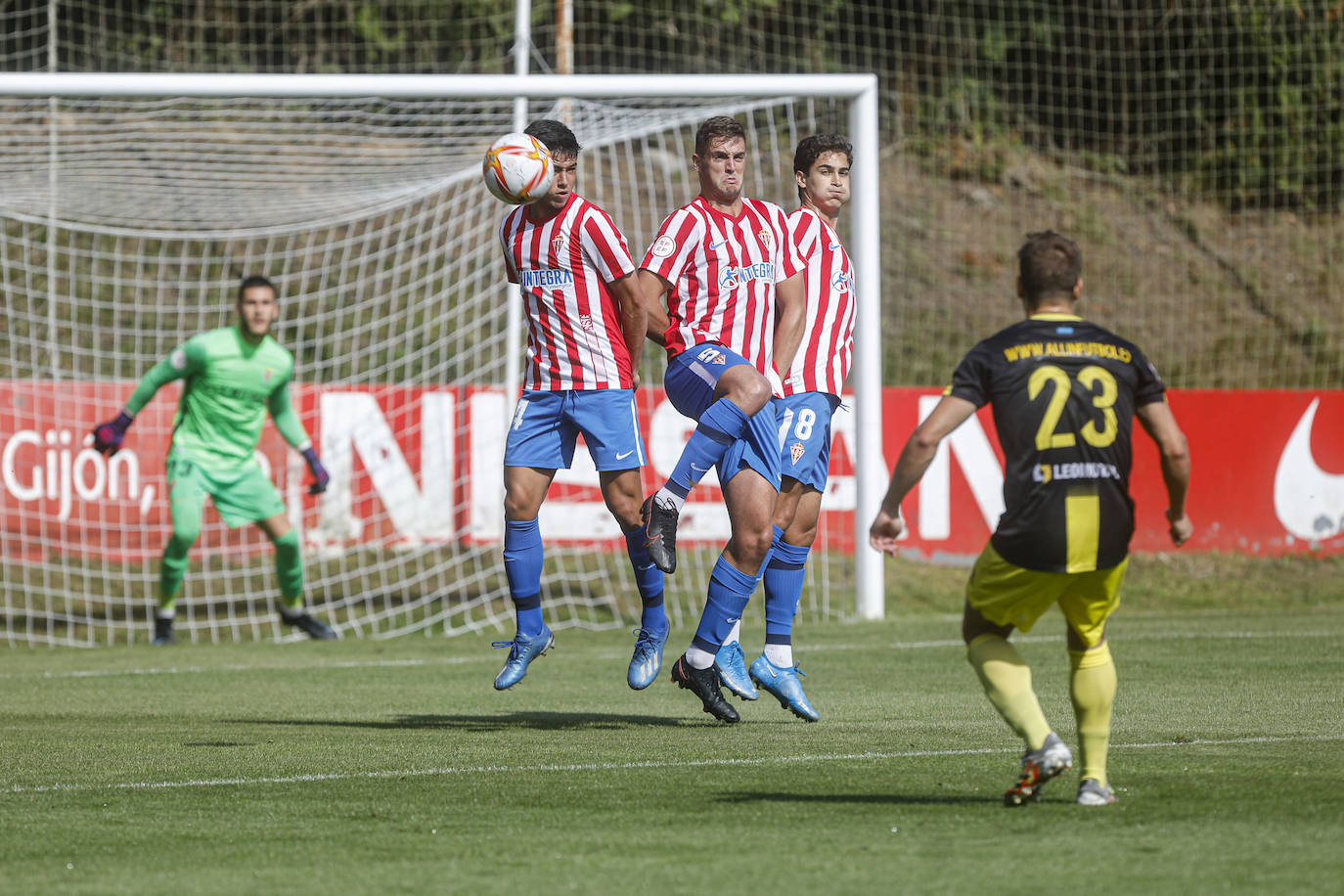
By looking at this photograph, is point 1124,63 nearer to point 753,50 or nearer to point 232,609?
point 753,50

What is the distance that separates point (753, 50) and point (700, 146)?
15.4 m

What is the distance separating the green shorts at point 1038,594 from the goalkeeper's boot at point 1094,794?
0.38 metres

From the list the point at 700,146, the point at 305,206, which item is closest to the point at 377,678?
the point at 700,146

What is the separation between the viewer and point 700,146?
23.5 ft

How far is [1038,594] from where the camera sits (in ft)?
15.1

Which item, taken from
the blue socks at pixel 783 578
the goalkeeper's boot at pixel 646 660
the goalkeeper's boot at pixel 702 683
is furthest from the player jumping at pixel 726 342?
the blue socks at pixel 783 578

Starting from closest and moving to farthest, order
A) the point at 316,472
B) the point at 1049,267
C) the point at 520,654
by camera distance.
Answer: the point at 1049,267, the point at 520,654, the point at 316,472

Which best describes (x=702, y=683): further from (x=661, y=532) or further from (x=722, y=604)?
(x=661, y=532)

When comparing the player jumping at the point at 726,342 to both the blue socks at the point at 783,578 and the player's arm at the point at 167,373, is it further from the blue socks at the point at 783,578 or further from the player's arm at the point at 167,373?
the player's arm at the point at 167,373

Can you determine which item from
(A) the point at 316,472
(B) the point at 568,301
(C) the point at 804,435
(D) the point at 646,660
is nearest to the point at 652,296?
(B) the point at 568,301

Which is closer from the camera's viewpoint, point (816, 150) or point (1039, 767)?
point (1039, 767)

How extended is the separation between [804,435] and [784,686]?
110 cm

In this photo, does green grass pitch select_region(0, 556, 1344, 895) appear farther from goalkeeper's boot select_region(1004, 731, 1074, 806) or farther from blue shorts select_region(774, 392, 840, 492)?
blue shorts select_region(774, 392, 840, 492)

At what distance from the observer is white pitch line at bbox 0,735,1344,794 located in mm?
5383
